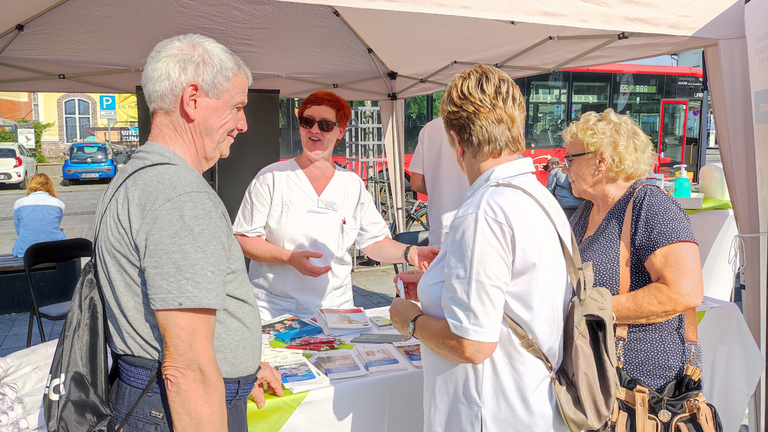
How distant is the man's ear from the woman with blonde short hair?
64cm

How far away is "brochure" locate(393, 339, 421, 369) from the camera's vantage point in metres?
1.95

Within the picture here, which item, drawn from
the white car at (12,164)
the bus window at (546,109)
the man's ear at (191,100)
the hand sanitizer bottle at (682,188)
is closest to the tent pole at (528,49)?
the hand sanitizer bottle at (682,188)

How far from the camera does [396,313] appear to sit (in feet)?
5.08

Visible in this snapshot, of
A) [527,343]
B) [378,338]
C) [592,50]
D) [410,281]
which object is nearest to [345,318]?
[378,338]

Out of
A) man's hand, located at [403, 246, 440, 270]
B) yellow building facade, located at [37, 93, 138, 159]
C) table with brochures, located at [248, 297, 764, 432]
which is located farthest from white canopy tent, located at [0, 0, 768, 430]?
yellow building facade, located at [37, 93, 138, 159]

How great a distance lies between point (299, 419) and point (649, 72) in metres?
11.7

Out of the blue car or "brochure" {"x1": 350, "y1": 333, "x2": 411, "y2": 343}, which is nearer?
"brochure" {"x1": 350, "y1": 333, "x2": 411, "y2": 343}

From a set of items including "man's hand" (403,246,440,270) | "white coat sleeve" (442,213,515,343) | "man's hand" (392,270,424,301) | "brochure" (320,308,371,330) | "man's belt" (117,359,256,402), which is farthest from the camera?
"man's hand" (403,246,440,270)

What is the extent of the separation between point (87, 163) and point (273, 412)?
20560 millimetres

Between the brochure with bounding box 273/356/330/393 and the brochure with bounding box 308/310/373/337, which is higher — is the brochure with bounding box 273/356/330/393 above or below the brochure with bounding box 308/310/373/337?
below

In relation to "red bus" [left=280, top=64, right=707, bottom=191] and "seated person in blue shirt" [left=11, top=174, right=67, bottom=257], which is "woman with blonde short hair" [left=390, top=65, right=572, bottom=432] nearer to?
"seated person in blue shirt" [left=11, top=174, right=67, bottom=257]

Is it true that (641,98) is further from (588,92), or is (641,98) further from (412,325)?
(412,325)

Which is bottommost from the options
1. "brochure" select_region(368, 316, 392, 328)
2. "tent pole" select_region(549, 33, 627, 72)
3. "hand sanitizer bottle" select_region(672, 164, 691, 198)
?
"brochure" select_region(368, 316, 392, 328)

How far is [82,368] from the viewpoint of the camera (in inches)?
43.4
